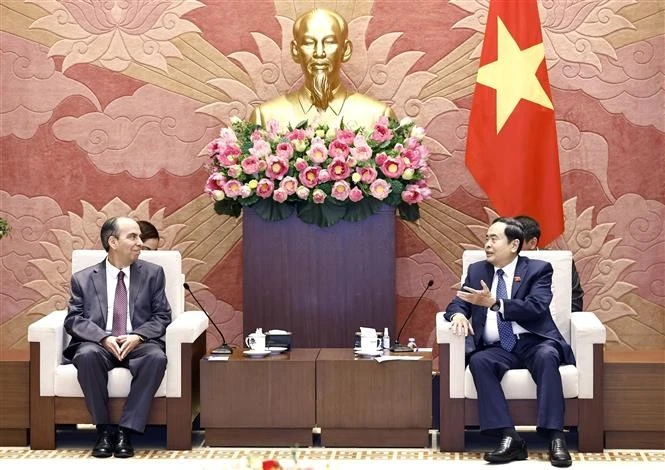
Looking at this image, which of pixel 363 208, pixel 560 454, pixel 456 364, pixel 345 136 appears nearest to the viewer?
pixel 560 454

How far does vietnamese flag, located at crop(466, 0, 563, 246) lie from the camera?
6695 millimetres

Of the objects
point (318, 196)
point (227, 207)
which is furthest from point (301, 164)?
point (227, 207)

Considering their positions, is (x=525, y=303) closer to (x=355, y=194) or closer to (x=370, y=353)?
(x=370, y=353)

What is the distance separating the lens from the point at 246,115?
732cm

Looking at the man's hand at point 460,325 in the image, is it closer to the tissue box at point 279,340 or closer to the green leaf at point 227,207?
the tissue box at point 279,340

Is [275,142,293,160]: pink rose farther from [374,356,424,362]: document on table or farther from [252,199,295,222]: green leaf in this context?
[374,356,424,362]: document on table

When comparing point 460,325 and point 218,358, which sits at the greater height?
point 460,325

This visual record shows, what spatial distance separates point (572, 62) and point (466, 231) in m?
1.24

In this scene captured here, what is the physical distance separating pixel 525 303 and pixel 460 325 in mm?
341

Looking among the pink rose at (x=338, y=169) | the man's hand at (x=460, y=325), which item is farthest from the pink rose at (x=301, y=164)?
the man's hand at (x=460, y=325)

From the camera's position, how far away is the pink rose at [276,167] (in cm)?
600

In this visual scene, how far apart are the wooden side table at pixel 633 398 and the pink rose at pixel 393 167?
1.44 m

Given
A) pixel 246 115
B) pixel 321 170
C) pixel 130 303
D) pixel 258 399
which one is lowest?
pixel 258 399

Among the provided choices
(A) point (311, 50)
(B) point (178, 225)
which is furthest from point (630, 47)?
(B) point (178, 225)
